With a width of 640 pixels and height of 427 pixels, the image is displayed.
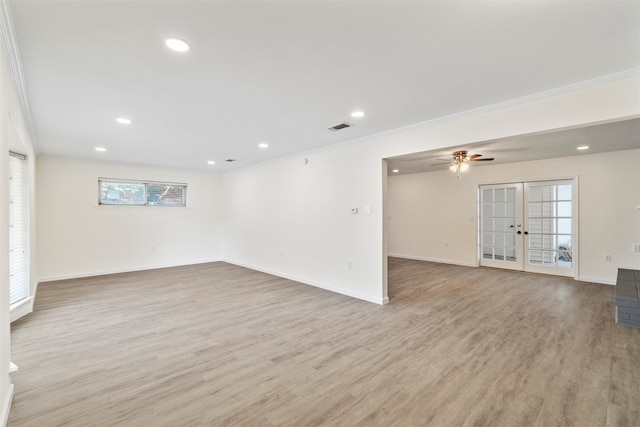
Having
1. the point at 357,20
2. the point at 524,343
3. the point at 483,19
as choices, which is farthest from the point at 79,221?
the point at 524,343

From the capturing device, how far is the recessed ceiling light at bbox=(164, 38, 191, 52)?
1917 mm

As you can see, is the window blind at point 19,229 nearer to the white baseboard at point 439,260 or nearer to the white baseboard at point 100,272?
the white baseboard at point 100,272

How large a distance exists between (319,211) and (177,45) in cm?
366

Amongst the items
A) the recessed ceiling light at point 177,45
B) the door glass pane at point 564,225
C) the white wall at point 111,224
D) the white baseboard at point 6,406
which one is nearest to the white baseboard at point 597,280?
the door glass pane at point 564,225

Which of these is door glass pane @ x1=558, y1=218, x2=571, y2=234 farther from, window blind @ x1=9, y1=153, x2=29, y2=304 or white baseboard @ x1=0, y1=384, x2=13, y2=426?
window blind @ x1=9, y1=153, x2=29, y2=304

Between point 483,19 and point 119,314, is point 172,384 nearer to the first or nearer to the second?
point 119,314

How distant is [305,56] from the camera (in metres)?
2.13

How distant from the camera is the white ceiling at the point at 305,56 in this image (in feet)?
5.45

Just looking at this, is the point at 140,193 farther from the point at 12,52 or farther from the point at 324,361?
the point at 324,361

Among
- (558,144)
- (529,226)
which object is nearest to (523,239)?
(529,226)

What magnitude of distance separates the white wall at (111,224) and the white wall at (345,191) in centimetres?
71

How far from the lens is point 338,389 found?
2230 mm

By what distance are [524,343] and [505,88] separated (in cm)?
262

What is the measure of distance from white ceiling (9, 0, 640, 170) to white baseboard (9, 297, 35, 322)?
2.40 metres
